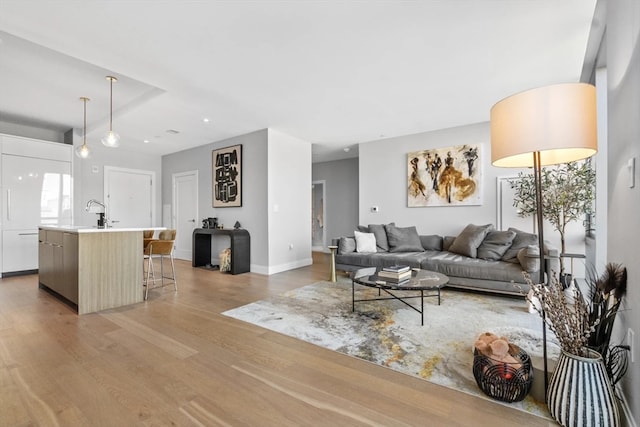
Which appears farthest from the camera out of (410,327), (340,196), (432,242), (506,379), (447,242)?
(340,196)

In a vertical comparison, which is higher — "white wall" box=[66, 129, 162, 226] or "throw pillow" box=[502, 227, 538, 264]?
"white wall" box=[66, 129, 162, 226]

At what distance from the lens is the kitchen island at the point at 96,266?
9.81 feet

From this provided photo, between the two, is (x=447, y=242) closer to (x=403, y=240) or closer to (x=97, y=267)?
(x=403, y=240)

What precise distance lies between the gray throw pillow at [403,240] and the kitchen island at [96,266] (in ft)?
12.0

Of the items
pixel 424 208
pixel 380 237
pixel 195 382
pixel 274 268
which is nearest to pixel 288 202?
pixel 274 268

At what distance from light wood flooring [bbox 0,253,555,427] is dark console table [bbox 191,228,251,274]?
7.14 ft

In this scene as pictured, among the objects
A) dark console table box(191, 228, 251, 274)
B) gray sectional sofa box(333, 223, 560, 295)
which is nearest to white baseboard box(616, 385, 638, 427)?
gray sectional sofa box(333, 223, 560, 295)

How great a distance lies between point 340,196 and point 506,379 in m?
6.44

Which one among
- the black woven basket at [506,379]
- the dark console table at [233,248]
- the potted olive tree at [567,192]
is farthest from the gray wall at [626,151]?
the dark console table at [233,248]

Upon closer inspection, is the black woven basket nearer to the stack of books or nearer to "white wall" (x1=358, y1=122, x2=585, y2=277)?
the stack of books

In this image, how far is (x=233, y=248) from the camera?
196 inches

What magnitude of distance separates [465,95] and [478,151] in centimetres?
141

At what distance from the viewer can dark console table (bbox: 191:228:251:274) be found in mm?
5016

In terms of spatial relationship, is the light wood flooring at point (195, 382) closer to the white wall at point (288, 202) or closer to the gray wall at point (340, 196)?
the white wall at point (288, 202)
